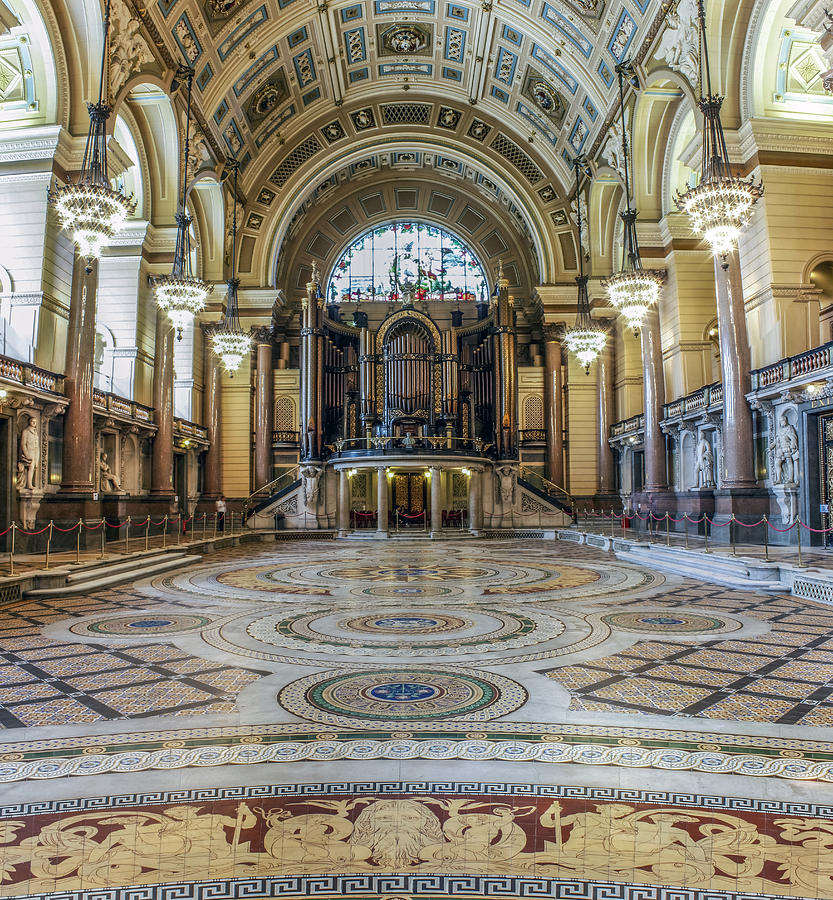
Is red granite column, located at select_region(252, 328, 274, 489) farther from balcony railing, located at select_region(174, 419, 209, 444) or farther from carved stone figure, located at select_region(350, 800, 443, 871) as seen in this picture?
carved stone figure, located at select_region(350, 800, 443, 871)

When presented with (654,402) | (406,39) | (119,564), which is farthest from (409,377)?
(119,564)

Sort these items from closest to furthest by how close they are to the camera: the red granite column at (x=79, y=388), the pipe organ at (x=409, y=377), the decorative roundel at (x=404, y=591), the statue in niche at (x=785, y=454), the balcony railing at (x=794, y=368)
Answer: the decorative roundel at (x=404, y=591) < the balcony railing at (x=794, y=368) < the statue in niche at (x=785, y=454) < the red granite column at (x=79, y=388) < the pipe organ at (x=409, y=377)

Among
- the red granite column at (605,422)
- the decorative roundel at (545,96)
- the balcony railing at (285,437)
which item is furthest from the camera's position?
the balcony railing at (285,437)

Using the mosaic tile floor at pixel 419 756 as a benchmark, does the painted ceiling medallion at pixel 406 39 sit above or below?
above

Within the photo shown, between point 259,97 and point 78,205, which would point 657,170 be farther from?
point 78,205

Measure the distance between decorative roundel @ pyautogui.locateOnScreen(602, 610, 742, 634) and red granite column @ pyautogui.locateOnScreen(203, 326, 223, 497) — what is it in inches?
813

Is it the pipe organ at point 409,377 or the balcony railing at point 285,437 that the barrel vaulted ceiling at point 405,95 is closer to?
the pipe organ at point 409,377

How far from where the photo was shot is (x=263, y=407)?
26547 mm

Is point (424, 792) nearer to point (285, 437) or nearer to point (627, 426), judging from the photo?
point (627, 426)

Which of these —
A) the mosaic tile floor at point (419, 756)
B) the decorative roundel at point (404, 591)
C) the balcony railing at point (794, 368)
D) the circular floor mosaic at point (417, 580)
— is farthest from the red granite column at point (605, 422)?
the mosaic tile floor at point (419, 756)

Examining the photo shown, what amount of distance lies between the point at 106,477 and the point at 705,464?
Answer: 1652 cm

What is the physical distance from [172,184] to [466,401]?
545 inches

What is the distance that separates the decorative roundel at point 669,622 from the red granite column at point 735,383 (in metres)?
8.48

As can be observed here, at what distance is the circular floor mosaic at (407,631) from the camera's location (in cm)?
559
